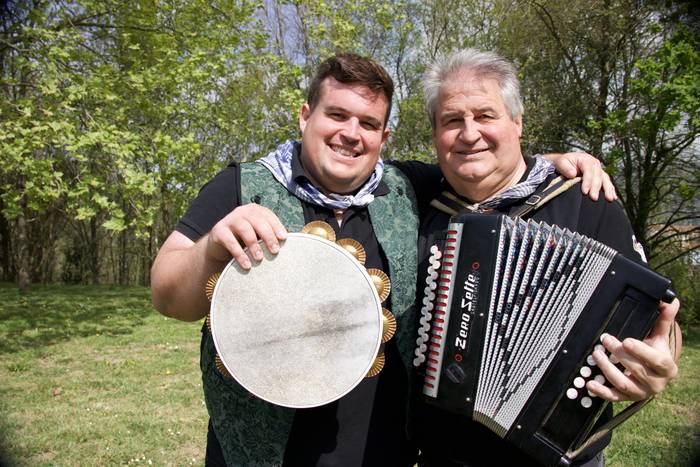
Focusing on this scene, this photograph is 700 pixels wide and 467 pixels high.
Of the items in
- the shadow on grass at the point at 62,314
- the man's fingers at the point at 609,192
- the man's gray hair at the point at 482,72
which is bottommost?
the shadow on grass at the point at 62,314

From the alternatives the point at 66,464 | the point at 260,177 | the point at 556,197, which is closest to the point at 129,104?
the point at 66,464

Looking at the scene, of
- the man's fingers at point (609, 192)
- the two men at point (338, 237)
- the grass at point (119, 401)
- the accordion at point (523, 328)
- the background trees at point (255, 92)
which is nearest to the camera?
the accordion at point (523, 328)

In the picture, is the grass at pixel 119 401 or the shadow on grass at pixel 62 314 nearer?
the grass at pixel 119 401

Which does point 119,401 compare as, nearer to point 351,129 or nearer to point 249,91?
point 351,129

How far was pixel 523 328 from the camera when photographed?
178 centimetres

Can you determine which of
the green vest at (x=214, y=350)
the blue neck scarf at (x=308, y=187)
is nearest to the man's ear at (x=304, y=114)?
the blue neck scarf at (x=308, y=187)

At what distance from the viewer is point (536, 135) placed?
1125cm

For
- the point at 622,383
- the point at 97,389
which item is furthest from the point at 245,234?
the point at 97,389

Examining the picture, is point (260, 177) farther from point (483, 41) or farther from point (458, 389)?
point (483, 41)

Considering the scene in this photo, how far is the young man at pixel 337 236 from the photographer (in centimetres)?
186

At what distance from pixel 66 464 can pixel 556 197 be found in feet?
14.4

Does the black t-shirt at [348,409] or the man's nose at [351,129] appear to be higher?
the man's nose at [351,129]

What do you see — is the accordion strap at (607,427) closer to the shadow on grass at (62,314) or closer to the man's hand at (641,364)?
the man's hand at (641,364)

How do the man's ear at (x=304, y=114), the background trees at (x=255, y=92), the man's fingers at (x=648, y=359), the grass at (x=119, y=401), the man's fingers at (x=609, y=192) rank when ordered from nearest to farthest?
the man's fingers at (x=648, y=359) → the man's fingers at (x=609, y=192) → the man's ear at (x=304, y=114) → the grass at (x=119, y=401) → the background trees at (x=255, y=92)
